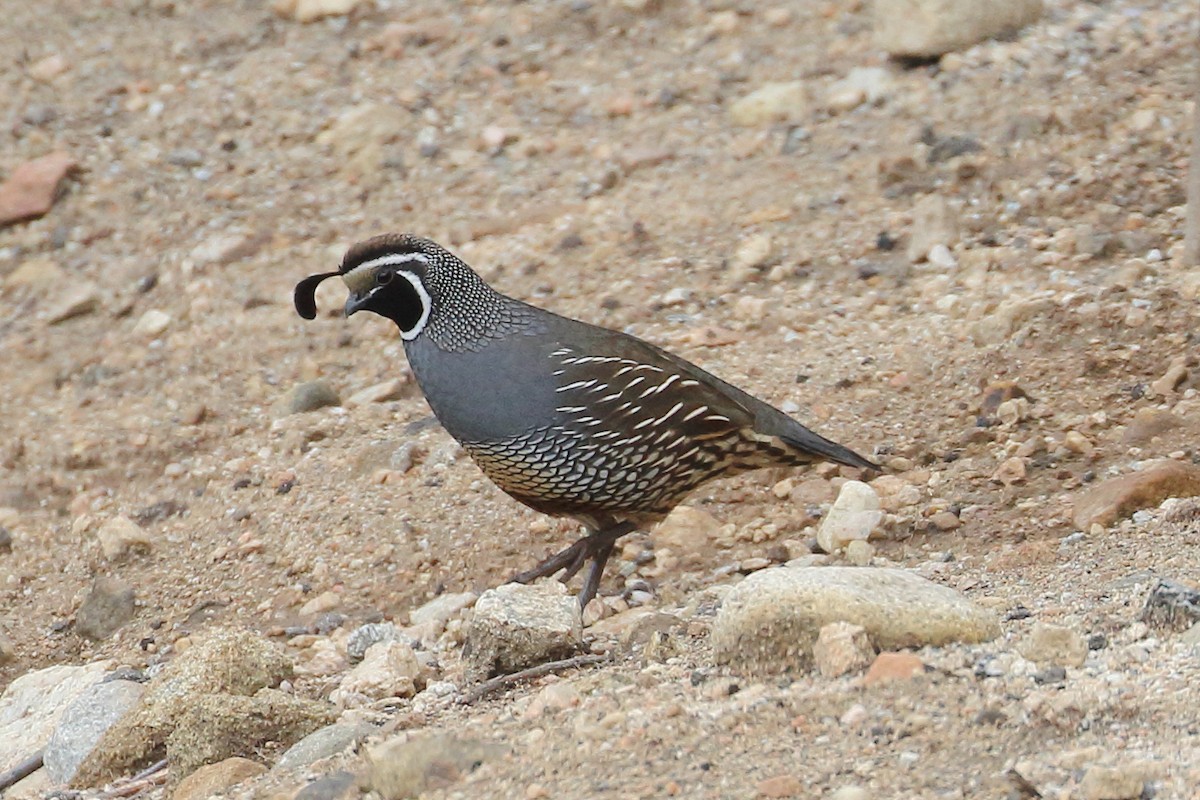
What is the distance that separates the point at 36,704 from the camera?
499 cm

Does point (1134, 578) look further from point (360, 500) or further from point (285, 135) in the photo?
point (285, 135)

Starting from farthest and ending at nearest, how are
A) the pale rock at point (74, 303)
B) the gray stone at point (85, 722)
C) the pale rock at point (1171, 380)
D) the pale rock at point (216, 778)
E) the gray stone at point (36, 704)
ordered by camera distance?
the pale rock at point (74, 303) < the pale rock at point (1171, 380) < the gray stone at point (36, 704) < the gray stone at point (85, 722) < the pale rock at point (216, 778)

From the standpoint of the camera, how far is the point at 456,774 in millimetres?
3512

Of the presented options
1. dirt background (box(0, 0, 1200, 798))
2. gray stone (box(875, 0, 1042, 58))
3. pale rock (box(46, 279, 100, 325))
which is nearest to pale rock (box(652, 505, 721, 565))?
Result: dirt background (box(0, 0, 1200, 798))

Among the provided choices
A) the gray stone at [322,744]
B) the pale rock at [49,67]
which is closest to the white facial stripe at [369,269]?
the gray stone at [322,744]

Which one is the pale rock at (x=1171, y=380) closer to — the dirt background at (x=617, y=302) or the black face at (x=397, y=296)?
the dirt background at (x=617, y=302)

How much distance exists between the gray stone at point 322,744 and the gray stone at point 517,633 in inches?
14.4

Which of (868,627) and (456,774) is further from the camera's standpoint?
(868,627)

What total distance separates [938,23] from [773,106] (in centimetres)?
77

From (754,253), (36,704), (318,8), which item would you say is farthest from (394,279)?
(318,8)

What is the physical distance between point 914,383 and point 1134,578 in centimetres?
190

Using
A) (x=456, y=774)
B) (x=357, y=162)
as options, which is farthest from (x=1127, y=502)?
(x=357, y=162)

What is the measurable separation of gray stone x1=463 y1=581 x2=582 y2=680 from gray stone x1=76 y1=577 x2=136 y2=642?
1.82 m

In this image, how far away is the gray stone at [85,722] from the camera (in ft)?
14.4
